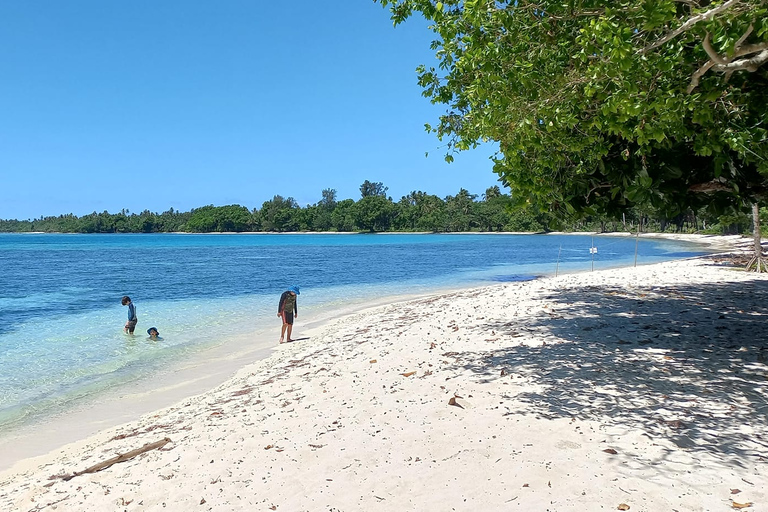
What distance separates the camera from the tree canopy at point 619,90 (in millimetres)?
4750

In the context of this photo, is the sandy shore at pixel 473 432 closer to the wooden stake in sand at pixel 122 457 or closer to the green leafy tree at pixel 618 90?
the wooden stake in sand at pixel 122 457

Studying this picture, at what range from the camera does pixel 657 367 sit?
7477 mm

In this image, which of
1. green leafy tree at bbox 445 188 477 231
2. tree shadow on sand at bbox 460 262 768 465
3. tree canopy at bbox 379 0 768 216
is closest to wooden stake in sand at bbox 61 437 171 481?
tree shadow on sand at bbox 460 262 768 465

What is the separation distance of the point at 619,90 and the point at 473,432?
13.2 feet

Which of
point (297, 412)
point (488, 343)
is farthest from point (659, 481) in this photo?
point (488, 343)

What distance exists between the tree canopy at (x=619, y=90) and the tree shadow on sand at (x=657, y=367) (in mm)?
2410

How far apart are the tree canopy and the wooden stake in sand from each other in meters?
5.95

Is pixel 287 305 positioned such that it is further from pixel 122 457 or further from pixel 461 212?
pixel 461 212

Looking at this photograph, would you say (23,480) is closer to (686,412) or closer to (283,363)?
(283,363)

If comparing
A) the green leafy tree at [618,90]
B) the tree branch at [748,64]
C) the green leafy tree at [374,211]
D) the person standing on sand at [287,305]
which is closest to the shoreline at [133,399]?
the person standing on sand at [287,305]

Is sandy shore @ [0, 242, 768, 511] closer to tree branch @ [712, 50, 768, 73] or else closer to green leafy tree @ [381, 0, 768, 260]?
green leafy tree @ [381, 0, 768, 260]

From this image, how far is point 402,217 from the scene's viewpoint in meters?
194

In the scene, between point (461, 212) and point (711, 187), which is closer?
point (711, 187)

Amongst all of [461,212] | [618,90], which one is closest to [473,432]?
[618,90]
